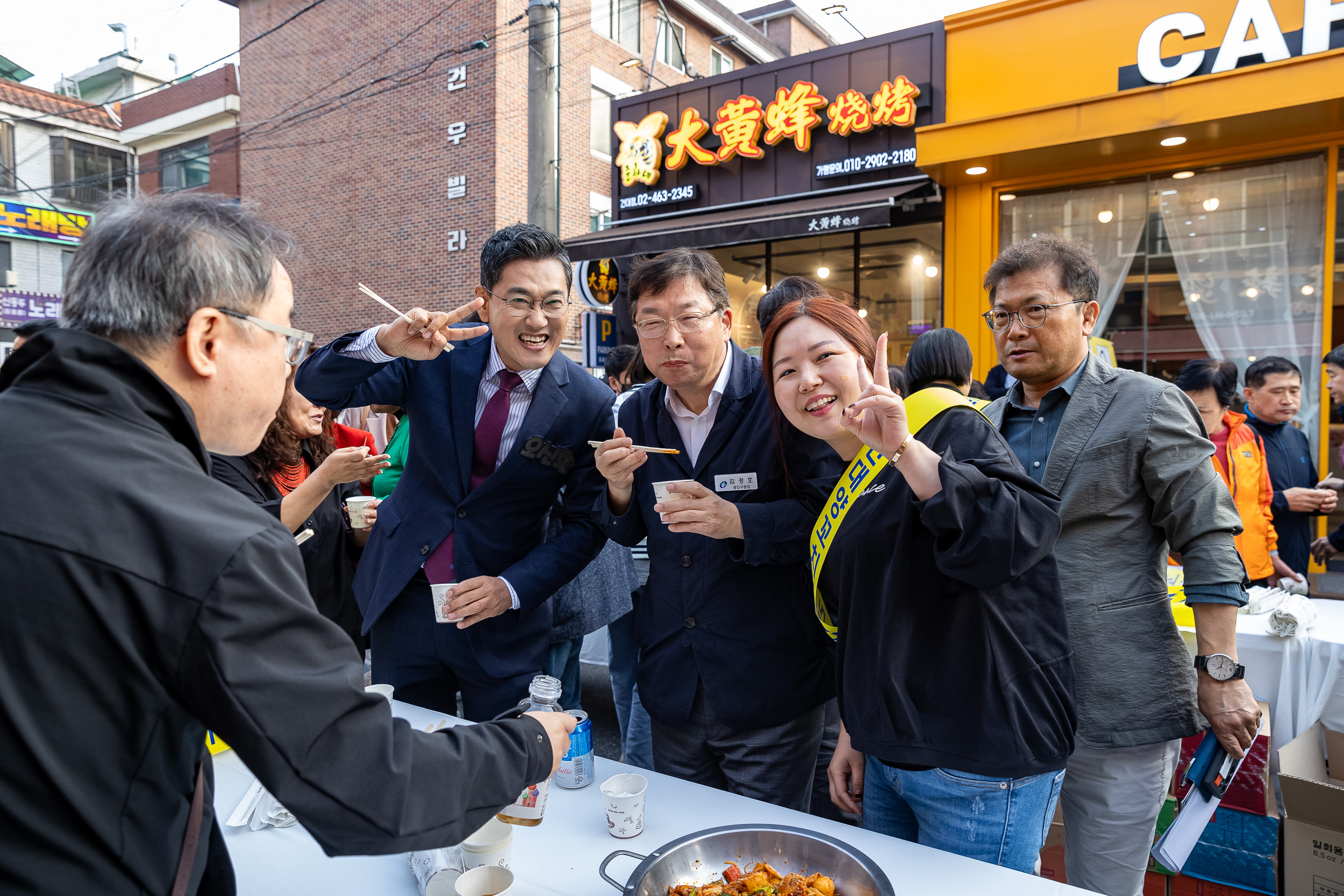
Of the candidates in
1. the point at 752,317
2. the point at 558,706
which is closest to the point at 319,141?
the point at 752,317

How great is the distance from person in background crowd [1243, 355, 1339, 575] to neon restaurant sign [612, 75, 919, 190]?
162 inches

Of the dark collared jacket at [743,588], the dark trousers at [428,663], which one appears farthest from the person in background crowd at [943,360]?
the dark trousers at [428,663]

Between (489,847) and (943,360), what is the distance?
8.60 ft

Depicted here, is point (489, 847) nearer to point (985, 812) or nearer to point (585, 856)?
point (585, 856)

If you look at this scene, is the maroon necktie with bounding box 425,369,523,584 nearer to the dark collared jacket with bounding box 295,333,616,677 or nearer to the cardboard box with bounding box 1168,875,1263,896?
the dark collared jacket with bounding box 295,333,616,677

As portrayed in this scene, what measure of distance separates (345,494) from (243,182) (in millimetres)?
16315

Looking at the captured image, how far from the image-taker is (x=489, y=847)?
139cm

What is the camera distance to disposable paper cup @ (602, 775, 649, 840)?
1538 mm

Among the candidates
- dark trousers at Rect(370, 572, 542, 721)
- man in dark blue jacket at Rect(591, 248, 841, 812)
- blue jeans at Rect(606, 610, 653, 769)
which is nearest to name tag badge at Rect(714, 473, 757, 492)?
man in dark blue jacket at Rect(591, 248, 841, 812)

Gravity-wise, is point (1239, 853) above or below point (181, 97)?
below

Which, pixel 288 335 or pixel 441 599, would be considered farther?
pixel 441 599

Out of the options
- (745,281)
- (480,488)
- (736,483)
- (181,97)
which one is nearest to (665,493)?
(736,483)

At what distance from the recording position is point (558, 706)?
1755 mm

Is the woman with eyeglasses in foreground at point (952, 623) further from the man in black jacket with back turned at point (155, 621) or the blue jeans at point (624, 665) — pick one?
the blue jeans at point (624, 665)
